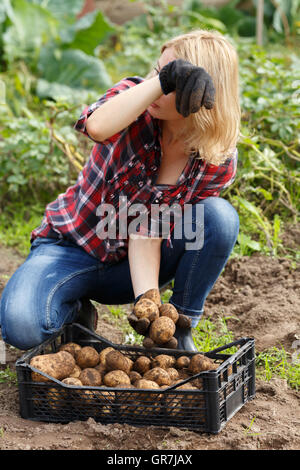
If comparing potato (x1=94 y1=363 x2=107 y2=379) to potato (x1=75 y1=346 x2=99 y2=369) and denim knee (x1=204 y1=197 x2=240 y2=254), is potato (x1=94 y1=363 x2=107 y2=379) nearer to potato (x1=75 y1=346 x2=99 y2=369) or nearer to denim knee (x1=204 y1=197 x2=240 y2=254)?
potato (x1=75 y1=346 x2=99 y2=369)

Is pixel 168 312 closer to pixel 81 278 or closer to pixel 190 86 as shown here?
pixel 81 278

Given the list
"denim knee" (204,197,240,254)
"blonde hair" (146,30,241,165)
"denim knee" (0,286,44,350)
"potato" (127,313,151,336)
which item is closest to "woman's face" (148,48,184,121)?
"blonde hair" (146,30,241,165)

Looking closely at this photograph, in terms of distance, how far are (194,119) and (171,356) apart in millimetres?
767

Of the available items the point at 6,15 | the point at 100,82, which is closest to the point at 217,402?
the point at 100,82

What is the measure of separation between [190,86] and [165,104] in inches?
9.7

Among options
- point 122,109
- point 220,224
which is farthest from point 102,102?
point 220,224

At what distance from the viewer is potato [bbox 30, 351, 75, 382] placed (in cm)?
184

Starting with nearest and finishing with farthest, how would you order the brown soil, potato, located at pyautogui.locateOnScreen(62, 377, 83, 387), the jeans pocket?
1. the brown soil
2. potato, located at pyautogui.locateOnScreen(62, 377, 83, 387)
3. the jeans pocket

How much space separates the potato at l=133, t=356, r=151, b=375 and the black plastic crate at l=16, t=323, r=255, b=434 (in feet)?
0.54

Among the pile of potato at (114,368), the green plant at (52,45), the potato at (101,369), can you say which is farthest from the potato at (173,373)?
the green plant at (52,45)

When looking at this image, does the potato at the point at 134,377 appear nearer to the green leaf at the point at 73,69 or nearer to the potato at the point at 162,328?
the potato at the point at 162,328

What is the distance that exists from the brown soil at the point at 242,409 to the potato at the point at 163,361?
23cm

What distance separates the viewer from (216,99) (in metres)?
1.97

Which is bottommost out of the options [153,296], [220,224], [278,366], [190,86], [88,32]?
[278,366]
